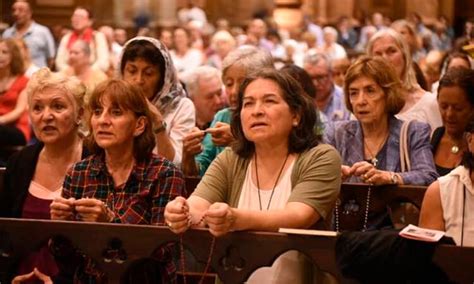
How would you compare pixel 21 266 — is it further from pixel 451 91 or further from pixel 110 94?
pixel 451 91

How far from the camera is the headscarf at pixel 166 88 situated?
7265 mm

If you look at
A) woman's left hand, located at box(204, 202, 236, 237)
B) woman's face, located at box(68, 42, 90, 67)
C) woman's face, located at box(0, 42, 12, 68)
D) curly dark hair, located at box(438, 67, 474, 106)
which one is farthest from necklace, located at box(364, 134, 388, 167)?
woman's face, located at box(68, 42, 90, 67)

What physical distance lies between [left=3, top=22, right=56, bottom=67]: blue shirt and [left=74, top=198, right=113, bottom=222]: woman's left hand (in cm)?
968

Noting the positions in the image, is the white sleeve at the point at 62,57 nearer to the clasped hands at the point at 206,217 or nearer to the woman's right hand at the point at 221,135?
the woman's right hand at the point at 221,135

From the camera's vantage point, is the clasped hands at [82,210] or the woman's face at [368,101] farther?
the woman's face at [368,101]

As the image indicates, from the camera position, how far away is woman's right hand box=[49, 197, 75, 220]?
17.9ft

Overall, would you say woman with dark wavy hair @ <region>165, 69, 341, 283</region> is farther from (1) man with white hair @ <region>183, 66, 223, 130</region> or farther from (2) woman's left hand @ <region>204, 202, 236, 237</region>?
(1) man with white hair @ <region>183, 66, 223, 130</region>

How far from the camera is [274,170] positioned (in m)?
5.47

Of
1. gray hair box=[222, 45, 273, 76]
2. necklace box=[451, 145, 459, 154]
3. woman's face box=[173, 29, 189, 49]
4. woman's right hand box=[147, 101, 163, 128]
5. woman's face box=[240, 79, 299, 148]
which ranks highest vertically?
woman's face box=[173, 29, 189, 49]

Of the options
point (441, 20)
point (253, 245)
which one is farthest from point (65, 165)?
point (441, 20)

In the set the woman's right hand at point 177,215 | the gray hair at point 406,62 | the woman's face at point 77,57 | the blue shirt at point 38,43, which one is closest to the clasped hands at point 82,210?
the woman's right hand at point 177,215

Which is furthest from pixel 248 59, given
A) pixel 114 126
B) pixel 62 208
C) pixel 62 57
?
pixel 62 57

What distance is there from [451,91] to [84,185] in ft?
7.68

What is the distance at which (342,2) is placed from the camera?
34.5 meters
